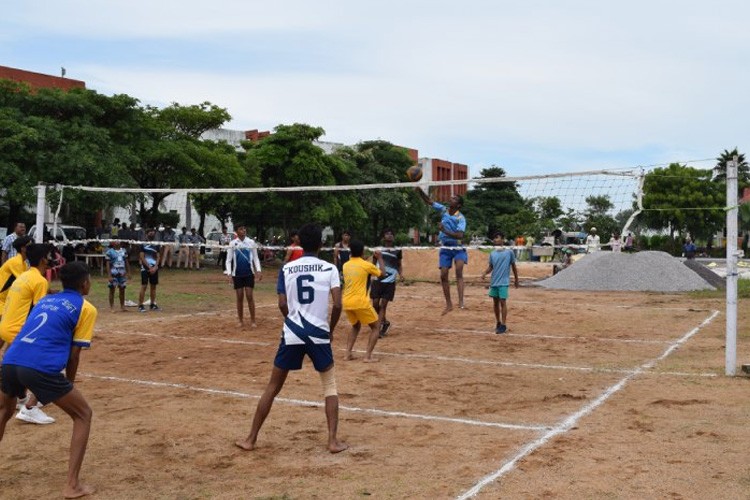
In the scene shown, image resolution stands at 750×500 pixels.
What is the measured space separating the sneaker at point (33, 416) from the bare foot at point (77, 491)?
2.01 metres

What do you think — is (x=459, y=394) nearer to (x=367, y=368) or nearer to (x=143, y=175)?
(x=367, y=368)

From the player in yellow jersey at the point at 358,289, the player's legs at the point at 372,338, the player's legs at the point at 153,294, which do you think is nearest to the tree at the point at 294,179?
the player's legs at the point at 153,294

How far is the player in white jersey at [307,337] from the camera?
19.5 feet

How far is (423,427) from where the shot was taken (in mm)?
6730

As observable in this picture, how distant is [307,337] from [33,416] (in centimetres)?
280

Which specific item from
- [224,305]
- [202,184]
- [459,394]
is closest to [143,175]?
[202,184]

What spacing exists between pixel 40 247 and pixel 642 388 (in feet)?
20.0

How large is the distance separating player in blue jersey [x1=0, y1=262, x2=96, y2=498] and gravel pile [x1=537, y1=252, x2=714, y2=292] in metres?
19.6

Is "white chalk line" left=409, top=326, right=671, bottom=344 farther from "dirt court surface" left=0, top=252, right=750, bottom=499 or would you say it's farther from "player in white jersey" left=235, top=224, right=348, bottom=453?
"player in white jersey" left=235, top=224, right=348, bottom=453

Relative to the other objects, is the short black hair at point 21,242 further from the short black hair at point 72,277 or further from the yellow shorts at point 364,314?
the yellow shorts at point 364,314

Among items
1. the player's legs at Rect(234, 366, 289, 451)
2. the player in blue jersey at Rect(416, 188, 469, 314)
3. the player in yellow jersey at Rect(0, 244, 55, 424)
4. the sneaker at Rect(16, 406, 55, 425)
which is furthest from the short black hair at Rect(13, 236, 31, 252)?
the player in blue jersey at Rect(416, 188, 469, 314)

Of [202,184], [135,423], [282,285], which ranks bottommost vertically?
[135,423]

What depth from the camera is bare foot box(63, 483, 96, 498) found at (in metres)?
5.04

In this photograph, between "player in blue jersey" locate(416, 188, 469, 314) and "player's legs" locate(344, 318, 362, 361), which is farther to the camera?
"player in blue jersey" locate(416, 188, 469, 314)
